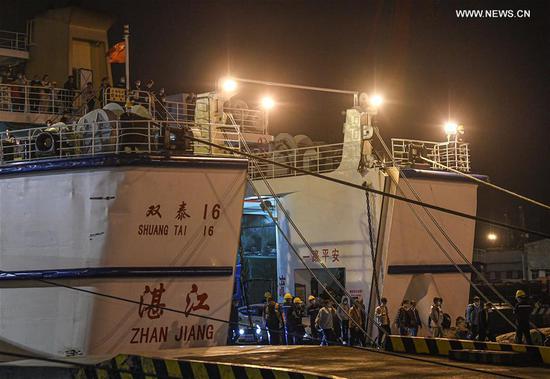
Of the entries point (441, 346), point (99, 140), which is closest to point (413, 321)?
point (441, 346)

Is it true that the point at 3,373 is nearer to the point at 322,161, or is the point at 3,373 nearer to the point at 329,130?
the point at 322,161

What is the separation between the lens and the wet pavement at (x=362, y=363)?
28.9 feet

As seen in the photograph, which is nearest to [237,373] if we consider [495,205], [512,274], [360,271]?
[360,271]

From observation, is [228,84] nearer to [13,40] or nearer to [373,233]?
[373,233]

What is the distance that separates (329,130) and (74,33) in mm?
8474

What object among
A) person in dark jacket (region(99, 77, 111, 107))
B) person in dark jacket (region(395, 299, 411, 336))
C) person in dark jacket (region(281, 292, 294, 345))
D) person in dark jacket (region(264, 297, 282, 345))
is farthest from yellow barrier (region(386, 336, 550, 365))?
person in dark jacket (region(99, 77, 111, 107))

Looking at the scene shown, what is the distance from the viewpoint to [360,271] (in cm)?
1756

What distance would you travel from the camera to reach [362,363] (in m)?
9.75

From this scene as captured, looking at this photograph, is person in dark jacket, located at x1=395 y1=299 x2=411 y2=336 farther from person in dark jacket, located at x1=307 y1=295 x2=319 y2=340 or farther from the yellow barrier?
the yellow barrier

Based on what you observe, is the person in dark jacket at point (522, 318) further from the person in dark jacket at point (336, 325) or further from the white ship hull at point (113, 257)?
the white ship hull at point (113, 257)

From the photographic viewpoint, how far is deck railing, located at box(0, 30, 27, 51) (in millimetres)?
19072

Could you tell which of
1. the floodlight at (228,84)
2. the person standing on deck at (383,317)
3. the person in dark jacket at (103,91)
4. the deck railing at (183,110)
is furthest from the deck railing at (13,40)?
the person standing on deck at (383,317)

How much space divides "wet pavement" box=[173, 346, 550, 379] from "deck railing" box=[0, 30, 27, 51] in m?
9.85

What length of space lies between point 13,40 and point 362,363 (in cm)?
1255
